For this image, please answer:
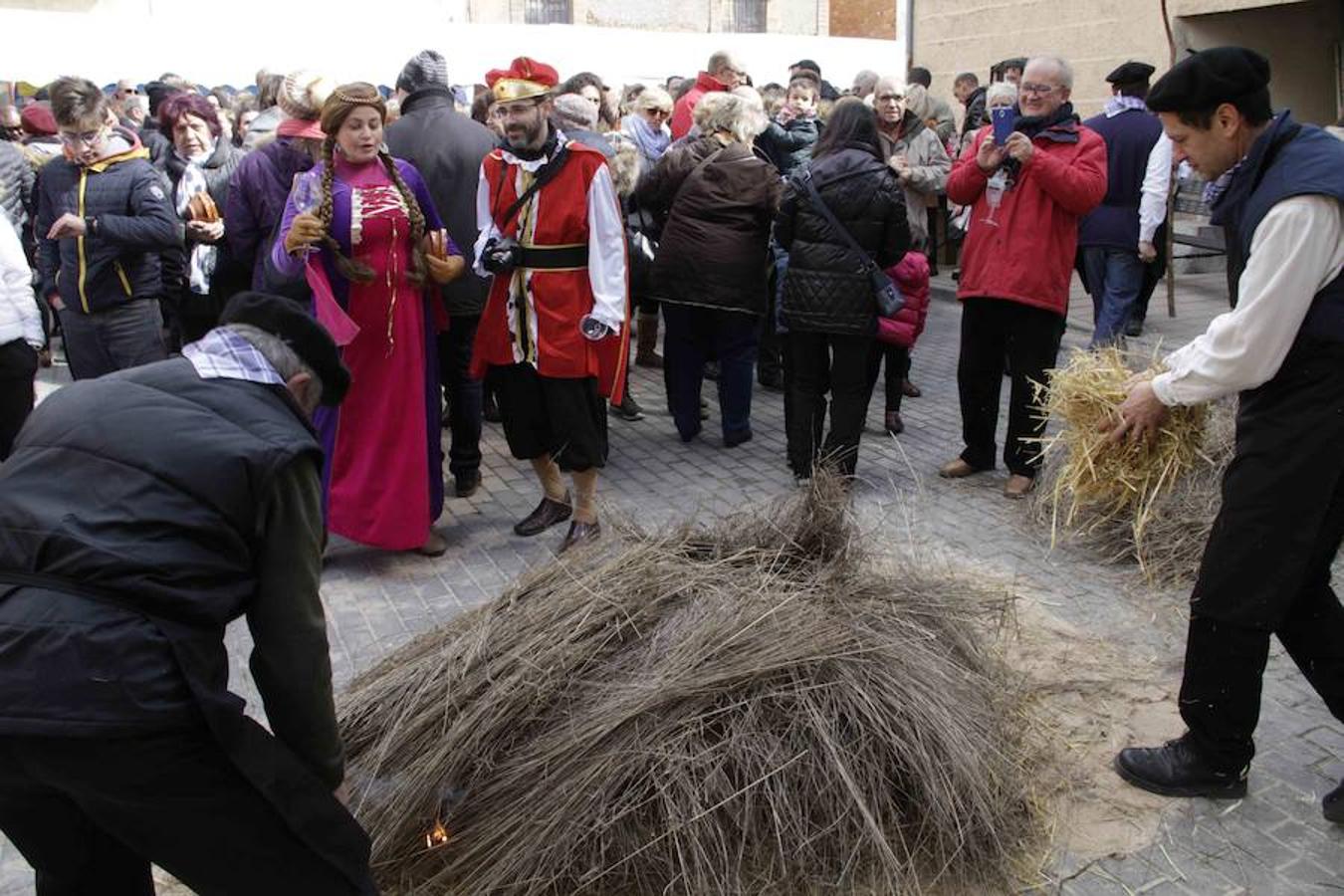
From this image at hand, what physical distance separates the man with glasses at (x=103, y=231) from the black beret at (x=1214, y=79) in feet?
14.4

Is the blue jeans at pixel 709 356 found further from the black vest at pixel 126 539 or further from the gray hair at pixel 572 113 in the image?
the black vest at pixel 126 539

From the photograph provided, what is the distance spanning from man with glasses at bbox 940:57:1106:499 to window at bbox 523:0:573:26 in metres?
29.0

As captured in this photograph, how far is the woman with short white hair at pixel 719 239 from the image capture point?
6.29m

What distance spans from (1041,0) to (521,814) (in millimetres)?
13333

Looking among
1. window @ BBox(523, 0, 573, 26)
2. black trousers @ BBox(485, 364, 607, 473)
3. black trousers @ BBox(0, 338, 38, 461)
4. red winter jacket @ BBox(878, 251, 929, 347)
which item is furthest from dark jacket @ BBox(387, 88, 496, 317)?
window @ BBox(523, 0, 573, 26)

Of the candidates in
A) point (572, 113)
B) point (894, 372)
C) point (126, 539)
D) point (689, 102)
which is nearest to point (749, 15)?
point (689, 102)

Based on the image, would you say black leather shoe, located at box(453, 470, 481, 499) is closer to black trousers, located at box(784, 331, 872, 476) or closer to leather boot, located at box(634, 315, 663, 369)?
black trousers, located at box(784, 331, 872, 476)

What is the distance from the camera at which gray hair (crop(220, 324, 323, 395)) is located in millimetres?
2252

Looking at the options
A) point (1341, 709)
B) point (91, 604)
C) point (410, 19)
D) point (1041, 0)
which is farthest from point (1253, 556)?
point (410, 19)

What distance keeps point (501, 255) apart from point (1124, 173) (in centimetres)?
484

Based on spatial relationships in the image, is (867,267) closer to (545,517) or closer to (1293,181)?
(545,517)

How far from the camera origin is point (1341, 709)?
3.21m

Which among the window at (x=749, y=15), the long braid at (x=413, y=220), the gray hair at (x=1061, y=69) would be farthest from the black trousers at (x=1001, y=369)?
the window at (x=749, y=15)

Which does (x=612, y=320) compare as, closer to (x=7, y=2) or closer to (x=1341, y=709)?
(x=1341, y=709)
